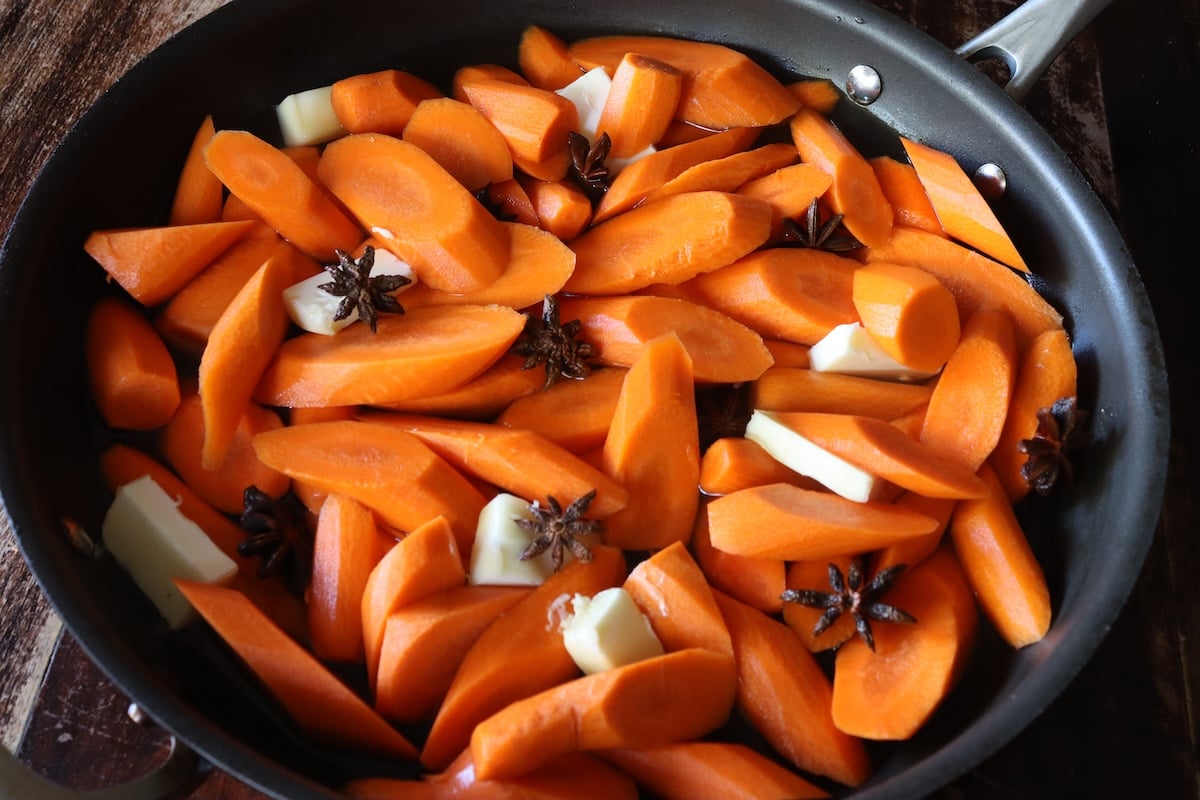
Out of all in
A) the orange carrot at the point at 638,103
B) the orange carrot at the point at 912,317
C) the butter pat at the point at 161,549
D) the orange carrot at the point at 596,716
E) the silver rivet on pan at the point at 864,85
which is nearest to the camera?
the orange carrot at the point at 596,716

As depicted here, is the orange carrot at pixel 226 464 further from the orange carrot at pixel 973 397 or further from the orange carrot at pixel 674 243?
the orange carrot at pixel 973 397

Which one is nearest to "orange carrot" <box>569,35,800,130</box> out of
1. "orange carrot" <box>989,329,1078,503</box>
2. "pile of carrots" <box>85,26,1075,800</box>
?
"pile of carrots" <box>85,26,1075,800</box>

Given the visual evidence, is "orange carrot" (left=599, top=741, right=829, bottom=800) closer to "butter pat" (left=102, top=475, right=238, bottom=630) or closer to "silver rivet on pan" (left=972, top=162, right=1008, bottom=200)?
"butter pat" (left=102, top=475, right=238, bottom=630)

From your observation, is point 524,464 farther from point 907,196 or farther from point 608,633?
point 907,196

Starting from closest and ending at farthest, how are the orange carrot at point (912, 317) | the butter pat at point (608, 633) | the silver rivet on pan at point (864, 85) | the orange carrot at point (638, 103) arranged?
the butter pat at point (608, 633), the orange carrot at point (912, 317), the orange carrot at point (638, 103), the silver rivet on pan at point (864, 85)

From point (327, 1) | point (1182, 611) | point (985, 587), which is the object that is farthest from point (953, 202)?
point (327, 1)

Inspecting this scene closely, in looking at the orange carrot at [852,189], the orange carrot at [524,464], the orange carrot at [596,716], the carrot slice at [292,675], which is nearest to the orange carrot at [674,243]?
the orange carrot at [852,189]
